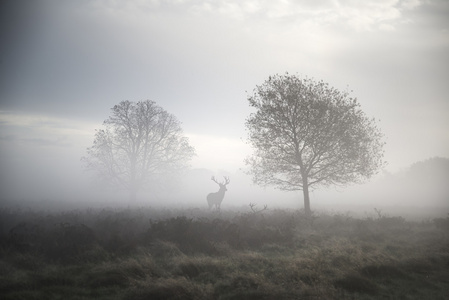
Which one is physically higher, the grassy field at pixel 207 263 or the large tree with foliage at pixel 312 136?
the large tree with foliage at pixel 312 136

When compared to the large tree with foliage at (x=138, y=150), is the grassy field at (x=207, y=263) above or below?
below

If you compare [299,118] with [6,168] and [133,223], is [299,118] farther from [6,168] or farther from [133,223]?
[6,168]

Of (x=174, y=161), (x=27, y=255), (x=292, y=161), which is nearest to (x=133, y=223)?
(x=27, y=255)

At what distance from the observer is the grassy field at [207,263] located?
5.99 meters

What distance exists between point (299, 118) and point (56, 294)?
17.2m

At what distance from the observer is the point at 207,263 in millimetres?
7805

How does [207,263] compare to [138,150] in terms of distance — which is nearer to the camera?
[207,263]

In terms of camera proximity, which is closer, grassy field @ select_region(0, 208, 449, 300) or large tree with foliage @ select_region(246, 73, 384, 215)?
grassy field @ select_region(0, 208, 449, 300)

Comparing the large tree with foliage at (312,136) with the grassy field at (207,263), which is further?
the large tree with foliage at (312,136)

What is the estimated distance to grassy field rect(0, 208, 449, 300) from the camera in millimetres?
5992

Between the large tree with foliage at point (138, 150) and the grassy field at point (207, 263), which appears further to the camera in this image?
the large tree with foliage at point (138, 150)

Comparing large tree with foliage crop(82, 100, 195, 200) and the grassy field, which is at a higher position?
large tree with foliage crop(82, 100, 195, 200)

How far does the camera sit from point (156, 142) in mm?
29641

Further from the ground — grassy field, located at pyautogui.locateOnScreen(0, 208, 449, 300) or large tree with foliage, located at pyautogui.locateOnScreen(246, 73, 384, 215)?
large tree with foliage, located at pyautogui.locateOnScreen(246, 73, 384, 215)
